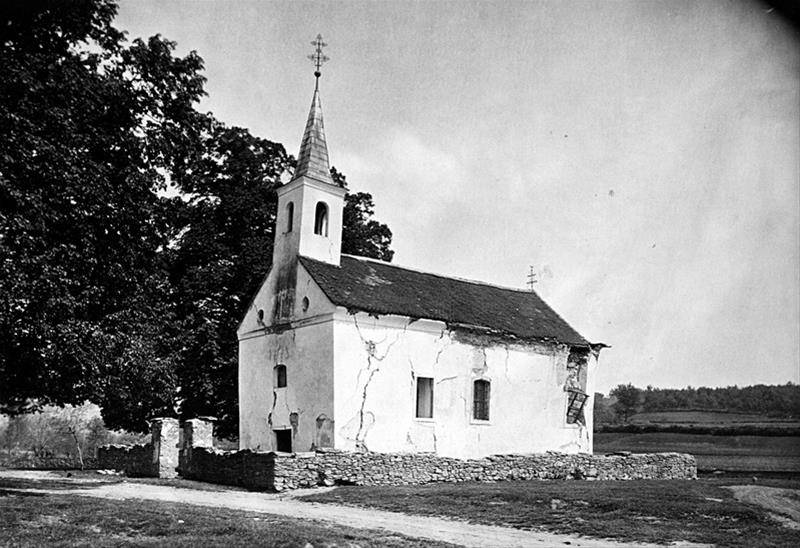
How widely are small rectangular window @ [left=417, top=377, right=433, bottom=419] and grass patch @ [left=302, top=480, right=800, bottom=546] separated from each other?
21.8 ft

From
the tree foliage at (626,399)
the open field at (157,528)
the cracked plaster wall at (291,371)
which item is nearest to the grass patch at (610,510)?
the open field at (157,528)

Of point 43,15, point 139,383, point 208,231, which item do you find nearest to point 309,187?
point 208,231

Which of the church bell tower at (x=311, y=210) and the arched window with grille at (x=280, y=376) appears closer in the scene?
the arched window with grille at (x=280, y=376)

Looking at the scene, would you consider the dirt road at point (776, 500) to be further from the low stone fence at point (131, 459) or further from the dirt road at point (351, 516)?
the low stone fence at point (131, 459)

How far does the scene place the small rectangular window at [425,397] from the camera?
79.0ft

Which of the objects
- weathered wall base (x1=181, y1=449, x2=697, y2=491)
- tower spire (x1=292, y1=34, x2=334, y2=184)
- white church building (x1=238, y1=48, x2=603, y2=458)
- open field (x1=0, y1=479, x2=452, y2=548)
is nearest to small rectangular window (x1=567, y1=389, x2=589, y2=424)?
white church building (x1=238, y1=48, x2=603, y2=458)

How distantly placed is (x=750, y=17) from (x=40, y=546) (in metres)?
12.3

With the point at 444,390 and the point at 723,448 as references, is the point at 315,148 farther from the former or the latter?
the point at 723,448

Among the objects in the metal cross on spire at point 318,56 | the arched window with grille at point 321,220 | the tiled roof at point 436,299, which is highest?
the metal cross on spire at point 318,56

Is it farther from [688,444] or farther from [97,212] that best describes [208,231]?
[688,444]

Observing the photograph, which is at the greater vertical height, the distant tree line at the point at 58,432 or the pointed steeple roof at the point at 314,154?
the pointed steeple roof at the point at 314,154

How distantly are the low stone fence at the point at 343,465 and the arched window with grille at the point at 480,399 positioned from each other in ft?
7.07

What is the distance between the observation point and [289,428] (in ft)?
77.0

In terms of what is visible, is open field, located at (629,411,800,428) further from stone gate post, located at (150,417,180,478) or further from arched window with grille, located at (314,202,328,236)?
stone gate post, located at (150,417,180,478)
